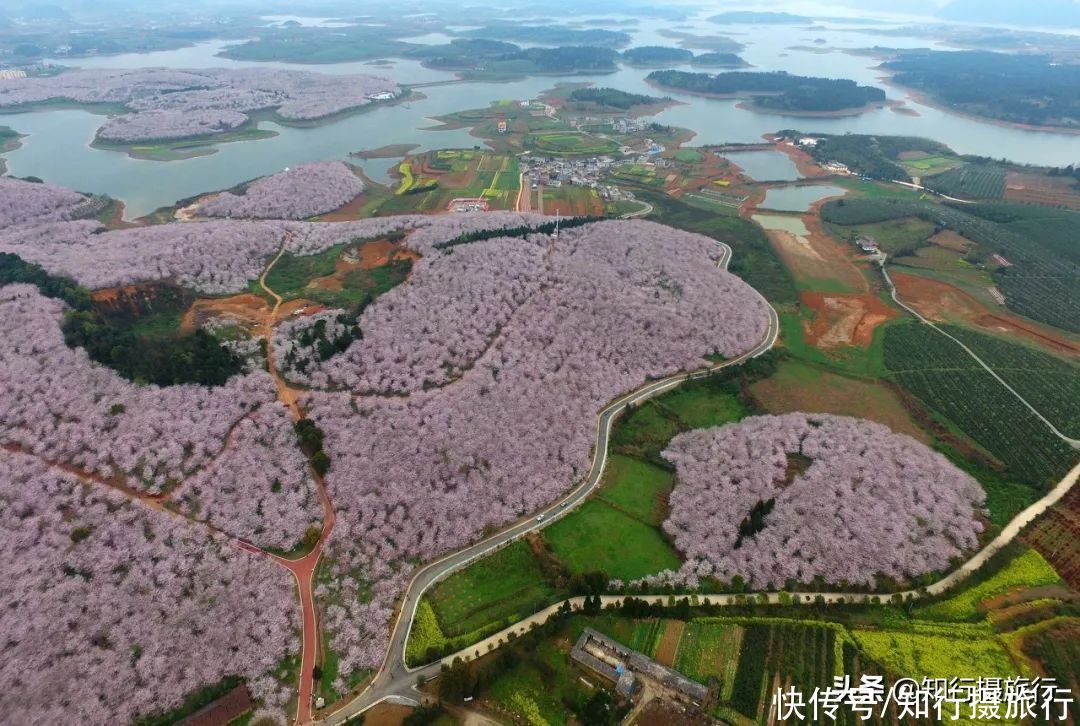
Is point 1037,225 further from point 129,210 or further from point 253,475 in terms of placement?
point 129,210

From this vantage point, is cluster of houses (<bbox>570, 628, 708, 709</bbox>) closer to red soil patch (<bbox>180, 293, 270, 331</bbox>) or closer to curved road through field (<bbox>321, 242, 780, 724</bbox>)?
curved road through field (<bbox>321, 242, 780, 724</bbox>)

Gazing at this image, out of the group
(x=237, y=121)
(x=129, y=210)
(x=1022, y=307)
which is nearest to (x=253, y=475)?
(x=129, y=210)

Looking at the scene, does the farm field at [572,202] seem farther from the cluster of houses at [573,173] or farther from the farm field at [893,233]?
the farm field at [893,233]

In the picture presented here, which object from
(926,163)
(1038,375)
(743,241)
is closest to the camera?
(1038,375)

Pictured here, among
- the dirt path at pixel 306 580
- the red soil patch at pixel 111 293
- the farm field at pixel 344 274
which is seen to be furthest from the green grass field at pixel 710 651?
the red soil patch at pixel 111 293

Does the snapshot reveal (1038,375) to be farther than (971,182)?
No

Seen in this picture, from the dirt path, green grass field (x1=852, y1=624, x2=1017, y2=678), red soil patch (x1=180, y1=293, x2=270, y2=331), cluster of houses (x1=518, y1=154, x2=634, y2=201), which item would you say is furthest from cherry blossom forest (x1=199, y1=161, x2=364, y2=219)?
green grass field (x1=852, y1=624, x2=1017, y2=678)

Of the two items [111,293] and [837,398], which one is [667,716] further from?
[111,293]

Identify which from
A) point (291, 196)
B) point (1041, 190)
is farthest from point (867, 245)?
point (291, 196)
